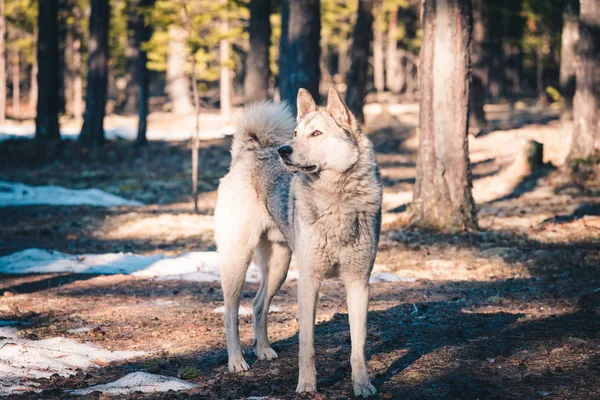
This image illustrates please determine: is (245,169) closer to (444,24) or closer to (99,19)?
(444,24)

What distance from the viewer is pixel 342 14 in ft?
155

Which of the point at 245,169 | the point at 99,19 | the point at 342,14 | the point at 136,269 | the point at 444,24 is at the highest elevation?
the point at 342,14

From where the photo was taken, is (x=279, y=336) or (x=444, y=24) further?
(x=444, y=24)

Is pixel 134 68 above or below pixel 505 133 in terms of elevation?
above

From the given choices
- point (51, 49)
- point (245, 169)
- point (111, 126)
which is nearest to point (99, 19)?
point (51, 49)

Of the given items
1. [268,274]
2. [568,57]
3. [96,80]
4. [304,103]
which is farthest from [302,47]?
[96,80]

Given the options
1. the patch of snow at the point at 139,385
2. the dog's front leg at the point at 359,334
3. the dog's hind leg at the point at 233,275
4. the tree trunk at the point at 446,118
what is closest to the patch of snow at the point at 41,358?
the patch of snow at the point at 139,385

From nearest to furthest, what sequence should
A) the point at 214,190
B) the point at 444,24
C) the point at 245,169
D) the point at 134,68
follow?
1. the point at 245,169
2. the point at 444,24
3. the point at 214,190
4. the point at 134,68

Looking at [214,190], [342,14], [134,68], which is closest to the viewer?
[214,190]

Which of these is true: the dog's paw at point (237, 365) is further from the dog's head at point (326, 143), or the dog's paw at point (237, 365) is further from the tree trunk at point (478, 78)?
the tree trunk at point (478, 78)

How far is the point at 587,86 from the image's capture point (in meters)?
13.2

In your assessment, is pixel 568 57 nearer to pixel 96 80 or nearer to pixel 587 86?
pixel 587 86

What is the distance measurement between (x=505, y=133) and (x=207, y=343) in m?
17.3

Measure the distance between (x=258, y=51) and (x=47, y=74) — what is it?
23.6 ft
